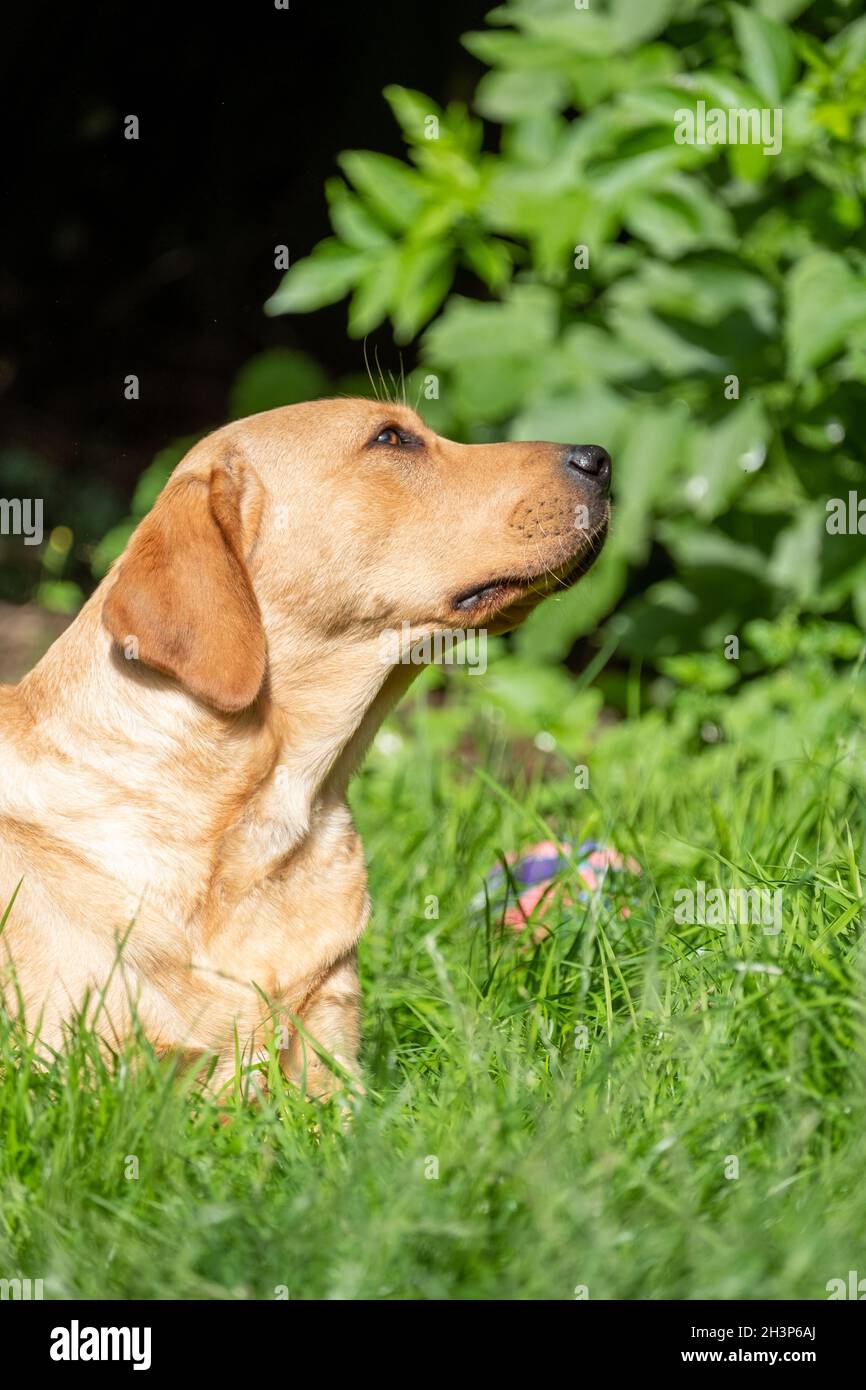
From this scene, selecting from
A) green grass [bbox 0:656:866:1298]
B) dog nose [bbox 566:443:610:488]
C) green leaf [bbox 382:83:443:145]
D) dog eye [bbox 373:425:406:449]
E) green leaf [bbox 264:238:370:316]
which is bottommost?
green grass [bbox 0:656:866:1298]

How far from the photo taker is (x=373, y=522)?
3229 millimetres

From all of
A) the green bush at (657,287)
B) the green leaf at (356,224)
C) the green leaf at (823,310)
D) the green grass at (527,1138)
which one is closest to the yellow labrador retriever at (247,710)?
the green grass at (527,1138)

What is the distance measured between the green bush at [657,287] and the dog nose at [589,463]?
118 cm

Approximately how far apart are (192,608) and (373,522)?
0.52 m

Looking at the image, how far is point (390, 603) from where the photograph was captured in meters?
3.20

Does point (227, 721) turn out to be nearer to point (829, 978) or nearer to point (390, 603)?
point (390, 603)

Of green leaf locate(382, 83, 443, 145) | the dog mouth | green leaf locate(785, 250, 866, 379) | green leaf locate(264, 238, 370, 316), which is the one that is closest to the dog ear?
the dog mouth

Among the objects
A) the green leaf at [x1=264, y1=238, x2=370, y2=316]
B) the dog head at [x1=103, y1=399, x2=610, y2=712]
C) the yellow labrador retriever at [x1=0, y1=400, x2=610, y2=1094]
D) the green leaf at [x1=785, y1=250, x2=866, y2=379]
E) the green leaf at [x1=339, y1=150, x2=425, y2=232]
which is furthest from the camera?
the green leaf at [x1=339, y1=150, x2=425, y2=232]

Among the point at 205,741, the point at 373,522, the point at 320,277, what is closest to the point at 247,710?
the point at 205,741

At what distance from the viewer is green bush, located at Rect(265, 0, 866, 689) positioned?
4.55 metres

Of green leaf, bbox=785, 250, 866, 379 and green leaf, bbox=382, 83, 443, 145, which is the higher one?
green leaf, bbox=382, 83, 443, 145

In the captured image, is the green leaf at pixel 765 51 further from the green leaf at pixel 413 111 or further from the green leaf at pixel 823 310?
the green leaf at pixel 413 111

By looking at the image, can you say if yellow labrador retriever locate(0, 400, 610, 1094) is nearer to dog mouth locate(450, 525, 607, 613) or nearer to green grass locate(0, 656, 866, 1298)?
dog mouth locate(450, 525, 607, 613)

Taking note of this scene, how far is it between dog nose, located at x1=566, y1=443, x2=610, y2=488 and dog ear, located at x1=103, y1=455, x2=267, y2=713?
2.50ft
